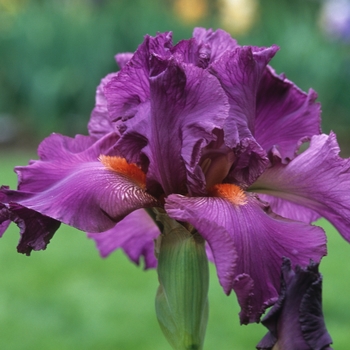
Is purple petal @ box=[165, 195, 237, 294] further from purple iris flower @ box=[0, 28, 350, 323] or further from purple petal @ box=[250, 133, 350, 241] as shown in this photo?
purple petal @ box=[250, 133, 350, 241]

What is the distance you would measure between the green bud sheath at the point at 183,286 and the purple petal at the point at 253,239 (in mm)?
40

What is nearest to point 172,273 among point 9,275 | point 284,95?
point 284,95

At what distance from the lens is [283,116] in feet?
1.85

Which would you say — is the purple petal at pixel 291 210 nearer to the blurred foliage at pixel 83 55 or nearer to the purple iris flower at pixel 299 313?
the purple iris flower at pixel 299 313

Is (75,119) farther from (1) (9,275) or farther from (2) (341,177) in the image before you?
(2) (341,177)

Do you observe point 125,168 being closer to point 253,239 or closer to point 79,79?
point 253,239

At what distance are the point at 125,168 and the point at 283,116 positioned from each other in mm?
148

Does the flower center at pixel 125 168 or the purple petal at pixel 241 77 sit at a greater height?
the purple petal at pixel 241 77

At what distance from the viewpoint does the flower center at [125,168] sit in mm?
514

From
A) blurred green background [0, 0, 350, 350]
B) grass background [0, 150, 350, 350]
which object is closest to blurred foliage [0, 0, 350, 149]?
blurred green background [0, 0, 350, 350]

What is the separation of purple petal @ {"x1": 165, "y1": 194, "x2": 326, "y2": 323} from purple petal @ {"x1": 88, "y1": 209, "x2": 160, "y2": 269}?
0.17 meters

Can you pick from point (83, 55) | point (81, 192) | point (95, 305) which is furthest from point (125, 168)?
point (83, 55)

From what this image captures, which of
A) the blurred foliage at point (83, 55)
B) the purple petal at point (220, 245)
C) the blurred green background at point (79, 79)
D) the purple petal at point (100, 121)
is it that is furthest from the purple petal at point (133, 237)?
the blurred foliage at point (83, 55)

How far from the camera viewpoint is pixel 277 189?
1.72 feet
